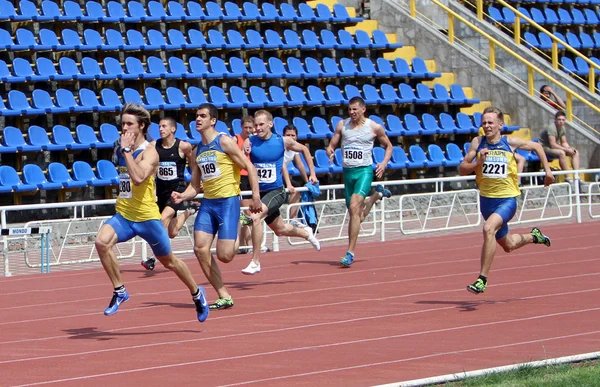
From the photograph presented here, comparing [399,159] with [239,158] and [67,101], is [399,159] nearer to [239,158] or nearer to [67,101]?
[67,101]

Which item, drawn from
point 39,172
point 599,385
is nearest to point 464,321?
point 599,385

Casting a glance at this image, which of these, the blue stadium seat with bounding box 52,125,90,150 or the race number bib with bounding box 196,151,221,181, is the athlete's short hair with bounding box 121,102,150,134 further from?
the blue stadium seat with bounding box 52,125,90,150

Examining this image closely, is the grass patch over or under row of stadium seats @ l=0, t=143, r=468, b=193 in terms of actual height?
under

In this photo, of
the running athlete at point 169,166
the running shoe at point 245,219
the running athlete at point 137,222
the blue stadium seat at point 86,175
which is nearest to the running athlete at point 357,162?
the running shoe at point 245,219

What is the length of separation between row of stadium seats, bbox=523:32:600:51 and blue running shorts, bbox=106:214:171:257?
20206 millimetres

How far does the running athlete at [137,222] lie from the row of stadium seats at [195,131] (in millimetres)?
7060

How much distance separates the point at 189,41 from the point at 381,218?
7.10m

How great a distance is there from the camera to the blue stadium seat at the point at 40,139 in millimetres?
20206

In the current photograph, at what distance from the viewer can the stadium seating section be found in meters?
20.8

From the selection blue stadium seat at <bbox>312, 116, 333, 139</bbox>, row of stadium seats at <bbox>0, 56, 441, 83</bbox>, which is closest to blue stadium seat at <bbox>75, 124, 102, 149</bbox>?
row of stadium seats at <bbox>0, 56, 441, 83</bbox>

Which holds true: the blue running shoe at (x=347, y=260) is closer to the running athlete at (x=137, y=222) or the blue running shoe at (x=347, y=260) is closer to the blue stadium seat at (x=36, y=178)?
the running athlete at (x=137, y=222)

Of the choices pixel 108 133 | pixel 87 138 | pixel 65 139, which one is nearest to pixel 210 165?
pixel 65 139

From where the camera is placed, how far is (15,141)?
20.1 metres

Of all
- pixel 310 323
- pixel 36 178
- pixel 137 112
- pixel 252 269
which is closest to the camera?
pixel 137 112
